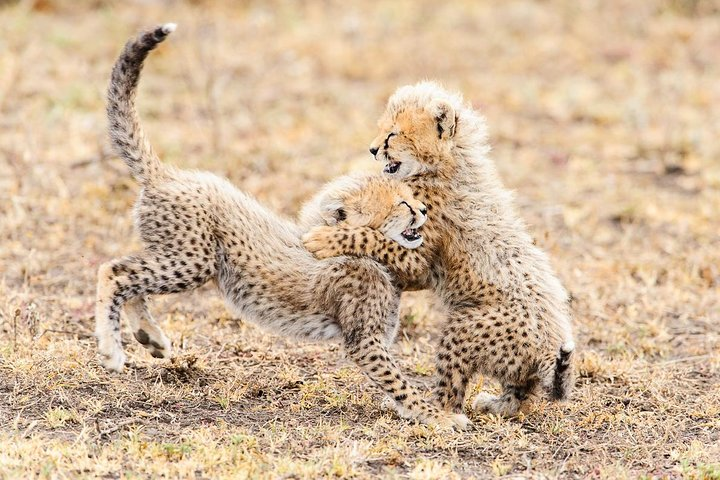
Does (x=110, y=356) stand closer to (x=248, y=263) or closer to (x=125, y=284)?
(x=125, y=284)

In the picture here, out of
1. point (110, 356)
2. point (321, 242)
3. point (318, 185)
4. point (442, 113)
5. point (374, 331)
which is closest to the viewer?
point (110, 356)

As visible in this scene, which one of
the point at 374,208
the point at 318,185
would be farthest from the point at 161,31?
the point at 318,185

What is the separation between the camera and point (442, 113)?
16.7ft

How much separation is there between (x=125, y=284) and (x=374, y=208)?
3.87ft

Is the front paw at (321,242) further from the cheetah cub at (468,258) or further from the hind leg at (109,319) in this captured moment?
the hind leg at (109,319)

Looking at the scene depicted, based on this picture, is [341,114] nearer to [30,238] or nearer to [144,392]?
[30,238]

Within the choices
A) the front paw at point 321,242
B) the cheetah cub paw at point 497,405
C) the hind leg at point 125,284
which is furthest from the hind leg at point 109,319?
the cheetah cub paw at point 497,405

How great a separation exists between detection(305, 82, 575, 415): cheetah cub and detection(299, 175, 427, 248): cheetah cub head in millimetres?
64

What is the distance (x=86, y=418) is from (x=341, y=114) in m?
5.37

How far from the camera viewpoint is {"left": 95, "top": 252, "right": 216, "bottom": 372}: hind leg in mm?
4520

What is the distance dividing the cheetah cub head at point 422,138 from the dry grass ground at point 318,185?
1.01 metres

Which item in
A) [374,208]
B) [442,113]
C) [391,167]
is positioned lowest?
[374,208]

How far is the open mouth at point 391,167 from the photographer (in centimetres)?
512

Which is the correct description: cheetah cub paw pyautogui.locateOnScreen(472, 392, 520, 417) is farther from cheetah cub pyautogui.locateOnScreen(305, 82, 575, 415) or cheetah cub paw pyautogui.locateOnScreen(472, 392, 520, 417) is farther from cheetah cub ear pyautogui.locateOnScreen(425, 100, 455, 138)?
cheetah cub ear pyautogui.locateOnScreen(425, 100, 455, 138)
